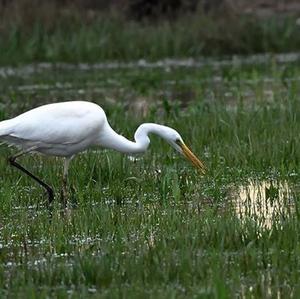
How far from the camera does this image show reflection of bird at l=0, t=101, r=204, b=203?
29.7ft

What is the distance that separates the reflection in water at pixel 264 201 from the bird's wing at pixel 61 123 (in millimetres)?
1229

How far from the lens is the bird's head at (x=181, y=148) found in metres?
9.23

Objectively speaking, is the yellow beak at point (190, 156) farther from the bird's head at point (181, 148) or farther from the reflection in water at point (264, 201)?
the reflection in water at point (264, 201)

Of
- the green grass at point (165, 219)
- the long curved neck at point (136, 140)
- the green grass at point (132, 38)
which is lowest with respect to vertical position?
the green grass at point (165, 219)

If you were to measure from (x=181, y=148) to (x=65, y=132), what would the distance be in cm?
93

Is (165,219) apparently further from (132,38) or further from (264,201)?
(132,38)

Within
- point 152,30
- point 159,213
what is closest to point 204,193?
point 159,213

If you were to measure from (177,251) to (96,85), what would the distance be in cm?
1156

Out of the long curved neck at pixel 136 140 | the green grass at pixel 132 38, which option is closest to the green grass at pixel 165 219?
the long curved neck at pixel 136 140

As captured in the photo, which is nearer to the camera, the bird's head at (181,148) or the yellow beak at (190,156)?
the bird's head at (181,148)

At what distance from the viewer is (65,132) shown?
9117mm

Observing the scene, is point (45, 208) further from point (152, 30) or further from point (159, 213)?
point (152, 30)

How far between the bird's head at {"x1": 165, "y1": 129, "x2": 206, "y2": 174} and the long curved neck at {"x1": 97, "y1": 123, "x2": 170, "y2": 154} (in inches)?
3.1

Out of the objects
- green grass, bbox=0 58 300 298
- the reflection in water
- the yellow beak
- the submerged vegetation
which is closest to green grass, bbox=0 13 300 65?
the submerged vegetation
